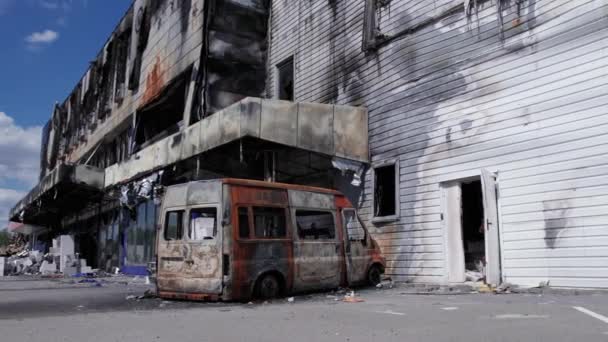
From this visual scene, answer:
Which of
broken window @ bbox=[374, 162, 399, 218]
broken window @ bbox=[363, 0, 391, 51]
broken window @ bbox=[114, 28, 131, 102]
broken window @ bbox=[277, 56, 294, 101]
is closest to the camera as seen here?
broken window @ bbox=[374, 162, 399, 218]

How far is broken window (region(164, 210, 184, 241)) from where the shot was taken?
35.0 ft

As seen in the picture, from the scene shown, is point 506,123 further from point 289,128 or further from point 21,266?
point 21,266

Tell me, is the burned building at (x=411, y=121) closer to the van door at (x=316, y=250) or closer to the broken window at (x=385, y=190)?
the broken window at (x=385, y=190)

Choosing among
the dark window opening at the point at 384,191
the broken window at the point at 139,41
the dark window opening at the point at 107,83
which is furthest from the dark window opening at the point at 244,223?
the dark window opening at the point at 107,83

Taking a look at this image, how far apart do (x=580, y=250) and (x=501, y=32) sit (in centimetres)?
445

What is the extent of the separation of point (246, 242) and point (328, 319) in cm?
320

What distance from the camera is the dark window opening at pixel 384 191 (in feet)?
46.8

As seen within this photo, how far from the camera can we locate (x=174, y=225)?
10.8 metres

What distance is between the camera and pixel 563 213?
10297 mm

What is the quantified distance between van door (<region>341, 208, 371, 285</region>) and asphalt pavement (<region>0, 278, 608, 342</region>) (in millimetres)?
1351

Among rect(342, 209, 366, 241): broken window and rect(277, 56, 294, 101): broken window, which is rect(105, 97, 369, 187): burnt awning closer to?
rect(342, 209, 366, 241): broken window

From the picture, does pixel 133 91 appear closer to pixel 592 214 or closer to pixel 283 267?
pixel 283 267

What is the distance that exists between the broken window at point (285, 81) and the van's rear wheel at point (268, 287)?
30.4ft

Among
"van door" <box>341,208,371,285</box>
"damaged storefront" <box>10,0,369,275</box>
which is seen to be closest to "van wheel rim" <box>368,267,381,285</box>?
"van door" <box>341,208,371,285</box>
